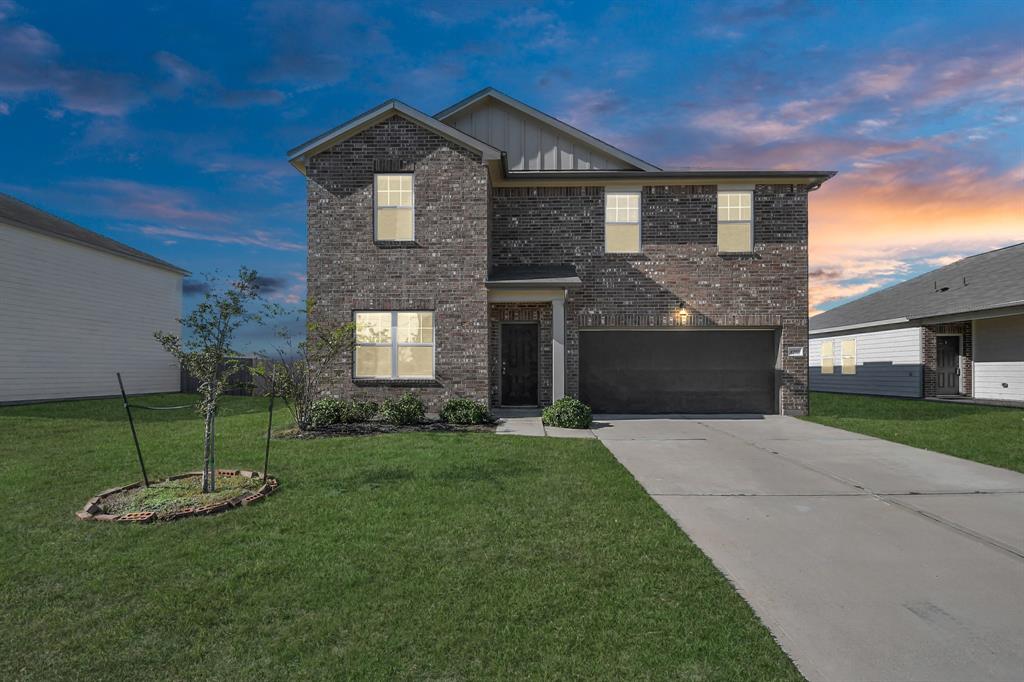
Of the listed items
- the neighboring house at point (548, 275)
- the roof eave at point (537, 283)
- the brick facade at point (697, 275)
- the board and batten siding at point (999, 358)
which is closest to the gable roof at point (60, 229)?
the neighboring house at point (548, 275)

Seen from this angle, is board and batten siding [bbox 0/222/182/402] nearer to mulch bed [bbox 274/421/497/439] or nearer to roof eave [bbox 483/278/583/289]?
mulch bed [bbox 274/421/497/439]

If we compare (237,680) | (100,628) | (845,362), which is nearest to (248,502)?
(100,628)

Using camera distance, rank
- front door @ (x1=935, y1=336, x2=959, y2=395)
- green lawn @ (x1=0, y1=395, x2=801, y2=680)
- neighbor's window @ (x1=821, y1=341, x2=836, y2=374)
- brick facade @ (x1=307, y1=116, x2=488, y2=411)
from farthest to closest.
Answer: neighbor's window @ (x1=821, y1=341, x2=836, y2=374) < front door @ (x1=935, y1=336, x2=959, y2=395) < brick facade @ (x1=307, y1=116, x2=488, y2=411) < green lawn @ (x1=0, y1=395, x2=801, y2=680)

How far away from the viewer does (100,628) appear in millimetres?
3311

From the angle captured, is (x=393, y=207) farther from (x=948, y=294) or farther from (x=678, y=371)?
(x=948, y=294)

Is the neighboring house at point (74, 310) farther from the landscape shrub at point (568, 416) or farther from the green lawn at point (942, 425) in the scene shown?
the green lawn at point (942, 425)

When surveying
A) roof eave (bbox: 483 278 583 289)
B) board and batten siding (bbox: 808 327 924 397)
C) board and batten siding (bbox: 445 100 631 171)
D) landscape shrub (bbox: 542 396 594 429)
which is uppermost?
board and batten siding (bbox: 445 100 631 171)

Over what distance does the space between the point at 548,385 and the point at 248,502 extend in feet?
29.8

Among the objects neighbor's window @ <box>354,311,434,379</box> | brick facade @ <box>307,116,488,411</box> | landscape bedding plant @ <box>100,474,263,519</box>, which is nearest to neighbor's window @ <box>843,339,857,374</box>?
brick facade @ <box>307,116,488,411</box>

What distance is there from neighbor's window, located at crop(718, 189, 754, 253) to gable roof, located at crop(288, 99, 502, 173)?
19.8ft

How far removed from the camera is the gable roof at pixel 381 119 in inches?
491

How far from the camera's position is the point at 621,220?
14.1 meters

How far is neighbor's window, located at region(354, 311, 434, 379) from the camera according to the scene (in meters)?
12.7

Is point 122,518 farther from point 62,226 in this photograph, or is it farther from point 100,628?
point 62,226
